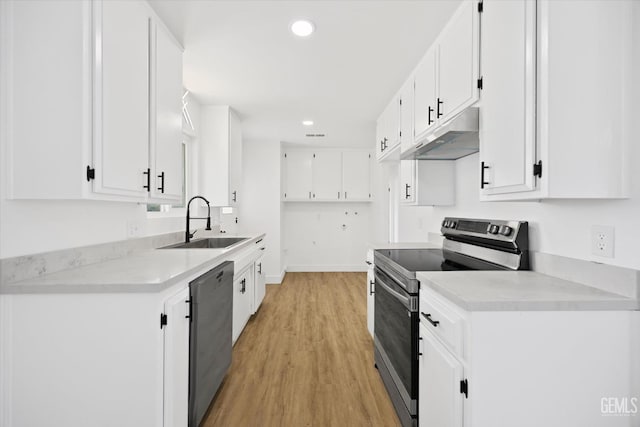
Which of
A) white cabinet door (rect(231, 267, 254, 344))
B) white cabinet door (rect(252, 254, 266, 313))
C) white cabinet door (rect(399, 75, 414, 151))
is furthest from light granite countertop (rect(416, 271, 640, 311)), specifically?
white cabinet door (rect(252, 254, 266, 313))

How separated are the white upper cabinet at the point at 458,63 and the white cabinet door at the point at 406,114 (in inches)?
19.1

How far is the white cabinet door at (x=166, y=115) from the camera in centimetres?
187

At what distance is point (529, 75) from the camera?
1.23m

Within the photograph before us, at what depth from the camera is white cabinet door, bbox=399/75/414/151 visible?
8.26 feet

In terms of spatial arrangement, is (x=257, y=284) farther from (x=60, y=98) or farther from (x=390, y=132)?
(x=60, y=98)

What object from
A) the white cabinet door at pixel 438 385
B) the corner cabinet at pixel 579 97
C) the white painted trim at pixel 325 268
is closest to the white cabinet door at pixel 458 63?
the corner cabinet at pixel 579 97

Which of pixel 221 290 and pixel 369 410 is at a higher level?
pixel 221 290

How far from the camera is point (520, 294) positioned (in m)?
1.19

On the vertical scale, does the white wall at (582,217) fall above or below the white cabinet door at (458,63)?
below

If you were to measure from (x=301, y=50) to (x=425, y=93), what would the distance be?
957 mm

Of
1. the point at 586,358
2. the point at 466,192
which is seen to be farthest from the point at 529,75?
the point at 466,192

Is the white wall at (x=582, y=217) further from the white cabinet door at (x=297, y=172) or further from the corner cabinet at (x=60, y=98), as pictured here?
the white cabinet door at (x=297, y=172)

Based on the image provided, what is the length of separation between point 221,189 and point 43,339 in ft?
8.35

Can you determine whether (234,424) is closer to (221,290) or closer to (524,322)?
(221,290)
